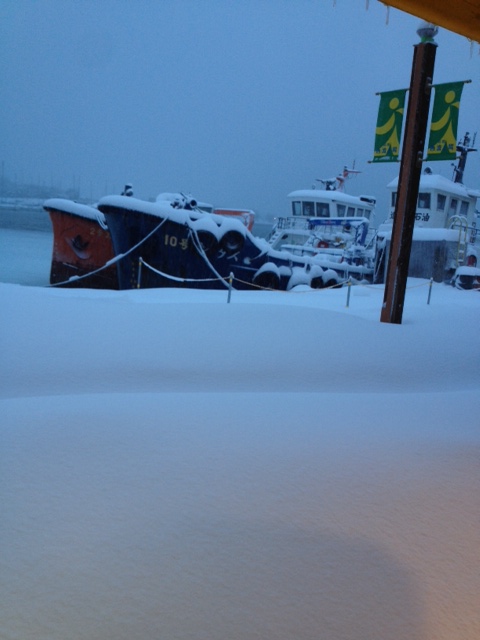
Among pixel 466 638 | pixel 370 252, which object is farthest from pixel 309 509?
pixel 370 252

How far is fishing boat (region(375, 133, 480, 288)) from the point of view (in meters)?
15.1

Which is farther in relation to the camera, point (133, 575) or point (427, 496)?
point (427, 496)

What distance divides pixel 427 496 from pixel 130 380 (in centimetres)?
214

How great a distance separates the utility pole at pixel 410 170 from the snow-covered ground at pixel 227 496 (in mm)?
2141

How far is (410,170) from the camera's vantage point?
607 cm

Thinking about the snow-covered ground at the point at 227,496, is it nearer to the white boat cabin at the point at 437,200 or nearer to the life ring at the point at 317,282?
the life ring at the point at 317,282

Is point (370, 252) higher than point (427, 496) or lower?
higher

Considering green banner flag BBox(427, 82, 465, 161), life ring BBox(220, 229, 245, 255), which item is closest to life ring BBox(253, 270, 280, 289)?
life ring BBox(220, 229, 245, 255)


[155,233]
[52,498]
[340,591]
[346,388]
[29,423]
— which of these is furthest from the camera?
[155,233]

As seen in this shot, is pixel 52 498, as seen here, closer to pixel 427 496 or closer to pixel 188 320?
pixel 427 496

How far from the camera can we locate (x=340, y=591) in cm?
147

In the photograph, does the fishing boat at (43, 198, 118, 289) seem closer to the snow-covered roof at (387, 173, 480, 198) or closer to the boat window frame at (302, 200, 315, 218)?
the boat window frame at (302, 200, 315, 218)

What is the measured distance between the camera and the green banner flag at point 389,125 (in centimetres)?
635

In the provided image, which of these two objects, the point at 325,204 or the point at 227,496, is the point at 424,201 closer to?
the point at 325,204
